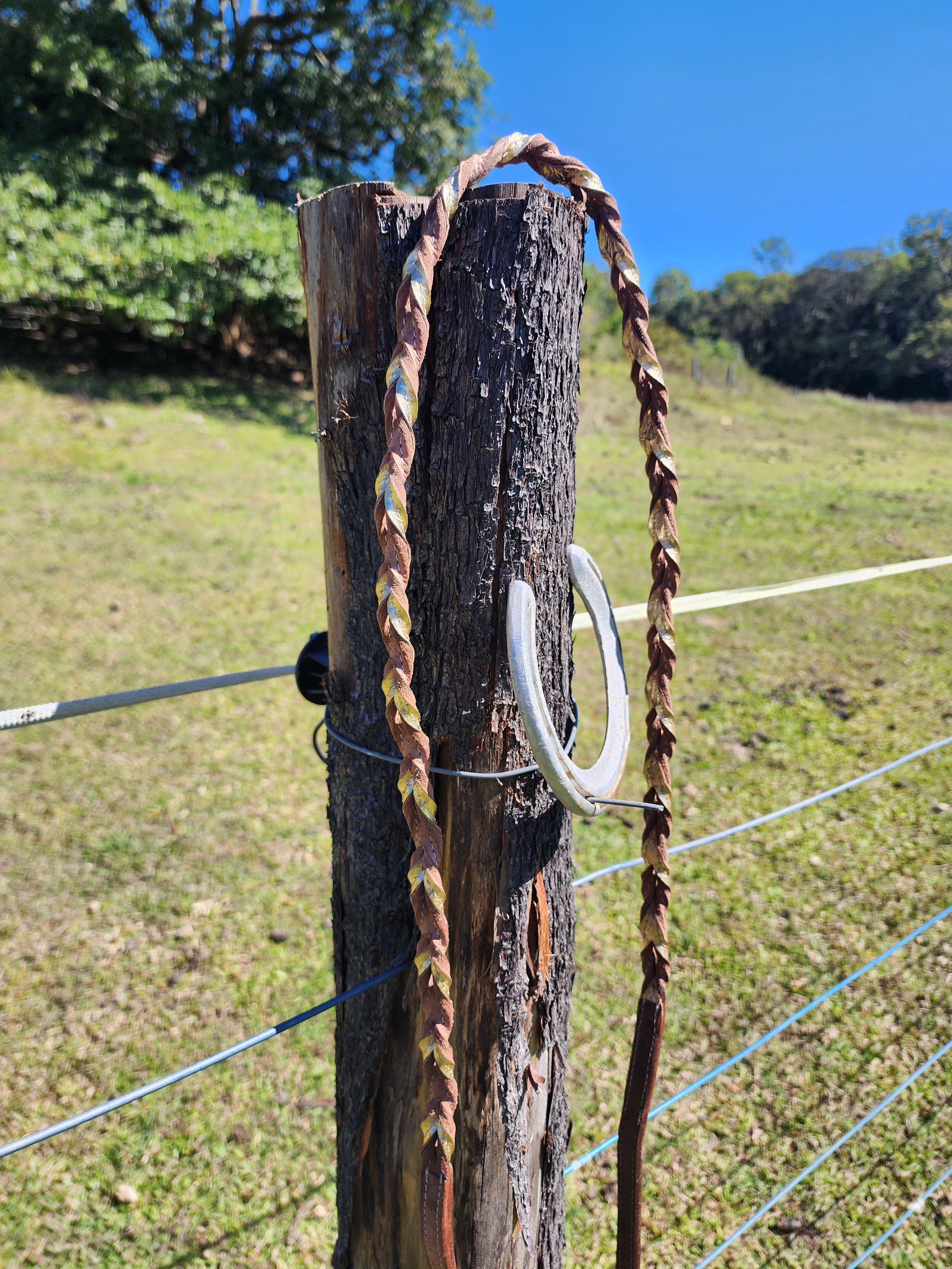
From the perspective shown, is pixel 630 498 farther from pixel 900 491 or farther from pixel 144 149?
pixel 144 149

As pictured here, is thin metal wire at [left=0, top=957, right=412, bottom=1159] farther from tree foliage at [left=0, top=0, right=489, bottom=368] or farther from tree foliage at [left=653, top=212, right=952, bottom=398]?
tree foliage at [left=653, top=212, right=952, bottom=398]

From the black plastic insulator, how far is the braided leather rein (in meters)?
0.32

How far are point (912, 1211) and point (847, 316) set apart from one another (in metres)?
28.2

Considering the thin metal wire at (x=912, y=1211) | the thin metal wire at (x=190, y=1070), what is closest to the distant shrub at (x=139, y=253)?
the thin metal wire at (x=190, y=1070)

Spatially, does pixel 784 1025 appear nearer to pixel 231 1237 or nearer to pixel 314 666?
pixel 314 666

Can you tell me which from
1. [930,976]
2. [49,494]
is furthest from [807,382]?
[930,976]

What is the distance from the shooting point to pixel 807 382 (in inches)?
1053

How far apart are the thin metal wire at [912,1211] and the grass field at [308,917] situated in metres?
0.02

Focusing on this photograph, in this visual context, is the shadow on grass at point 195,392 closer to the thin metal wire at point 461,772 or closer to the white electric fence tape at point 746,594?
the white electric fence tape at point 746,594

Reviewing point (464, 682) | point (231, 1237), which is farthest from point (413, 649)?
point (231, 1237)

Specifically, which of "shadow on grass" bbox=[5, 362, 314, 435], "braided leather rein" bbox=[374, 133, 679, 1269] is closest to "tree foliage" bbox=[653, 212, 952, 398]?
"shadow on grass" bbox=[5, 362, 314, 435]

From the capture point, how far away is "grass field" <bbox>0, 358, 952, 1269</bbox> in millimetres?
2006

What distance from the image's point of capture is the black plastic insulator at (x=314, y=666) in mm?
1119

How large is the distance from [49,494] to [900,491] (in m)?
10.5
